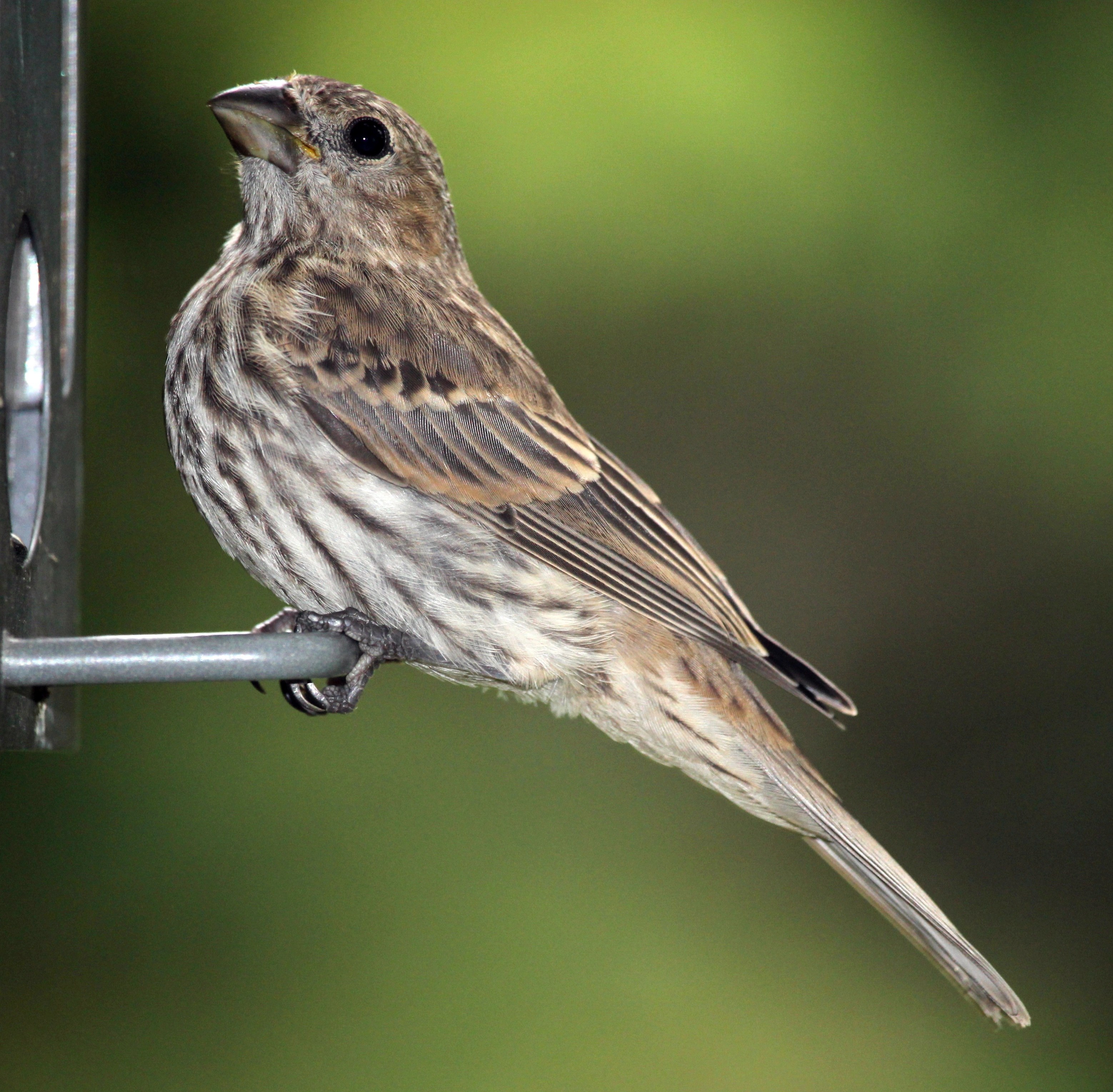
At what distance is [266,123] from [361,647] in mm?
1158

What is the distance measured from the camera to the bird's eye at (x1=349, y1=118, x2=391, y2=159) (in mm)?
3209

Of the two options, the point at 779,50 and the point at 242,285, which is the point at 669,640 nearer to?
the point at 242,285

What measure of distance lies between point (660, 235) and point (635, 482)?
1.67 metres

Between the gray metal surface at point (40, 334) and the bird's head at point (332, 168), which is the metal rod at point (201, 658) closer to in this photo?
the gray metal surface at point (40, 334)

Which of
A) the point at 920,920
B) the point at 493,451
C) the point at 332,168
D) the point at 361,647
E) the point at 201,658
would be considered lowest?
the point at 920,920

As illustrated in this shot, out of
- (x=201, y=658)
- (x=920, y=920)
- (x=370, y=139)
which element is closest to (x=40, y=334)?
(x=370, y=139)

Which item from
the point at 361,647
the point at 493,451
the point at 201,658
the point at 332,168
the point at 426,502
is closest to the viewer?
the point at 201,658

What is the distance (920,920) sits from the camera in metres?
2.91

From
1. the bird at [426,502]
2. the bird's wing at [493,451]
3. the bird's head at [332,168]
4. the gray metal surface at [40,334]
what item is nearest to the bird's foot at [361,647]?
the bird at [426,502]

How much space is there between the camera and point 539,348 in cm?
513

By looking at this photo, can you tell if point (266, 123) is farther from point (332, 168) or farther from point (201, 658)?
point (201, 658)

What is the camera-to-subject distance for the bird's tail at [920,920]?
2881 millimetres

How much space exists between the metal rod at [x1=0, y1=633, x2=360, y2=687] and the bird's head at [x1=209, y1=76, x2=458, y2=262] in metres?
1.22

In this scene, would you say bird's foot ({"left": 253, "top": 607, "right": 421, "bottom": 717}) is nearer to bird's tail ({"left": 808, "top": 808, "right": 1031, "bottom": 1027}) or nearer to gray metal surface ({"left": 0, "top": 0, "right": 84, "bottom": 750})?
gray metal surface ({"left": 0, "top": 0, "right": 84, "bottom": 750})
